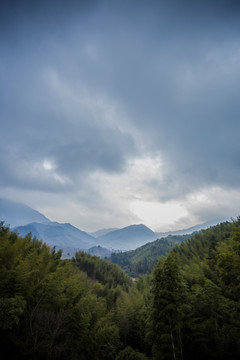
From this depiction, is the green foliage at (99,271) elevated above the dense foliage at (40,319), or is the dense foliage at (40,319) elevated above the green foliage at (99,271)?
the dense foliage at (40,319)

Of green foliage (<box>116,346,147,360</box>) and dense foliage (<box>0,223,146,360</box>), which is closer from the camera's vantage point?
dense foliage (<box>0,223,146,360</box>)

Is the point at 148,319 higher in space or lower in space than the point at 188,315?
higher

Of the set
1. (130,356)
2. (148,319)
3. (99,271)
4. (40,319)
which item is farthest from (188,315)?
(99,271)

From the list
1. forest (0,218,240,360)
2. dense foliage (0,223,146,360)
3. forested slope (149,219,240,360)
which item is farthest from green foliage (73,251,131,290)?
forested slope (149,219,240,360)

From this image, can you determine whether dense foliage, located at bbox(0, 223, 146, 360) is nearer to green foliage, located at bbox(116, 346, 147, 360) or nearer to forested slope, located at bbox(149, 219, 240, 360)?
green foliage, located at bbox(116, 346, 147, 360)

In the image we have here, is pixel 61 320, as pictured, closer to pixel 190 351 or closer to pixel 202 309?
pixel 190 351

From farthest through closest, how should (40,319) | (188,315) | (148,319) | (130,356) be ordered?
(130,356) → (188,315) → (148,319) → (40,319)

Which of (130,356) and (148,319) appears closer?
(148,319)

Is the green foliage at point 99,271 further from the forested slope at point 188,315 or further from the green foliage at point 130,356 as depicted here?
the forested slope at point 188,315

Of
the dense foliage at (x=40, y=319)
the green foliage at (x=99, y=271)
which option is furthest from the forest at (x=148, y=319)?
the green foliage at (x=99, y=271)

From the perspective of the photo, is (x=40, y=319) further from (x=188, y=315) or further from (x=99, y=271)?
(x=99, y=271)

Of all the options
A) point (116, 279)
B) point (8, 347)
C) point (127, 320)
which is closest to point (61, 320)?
point (8, 347)

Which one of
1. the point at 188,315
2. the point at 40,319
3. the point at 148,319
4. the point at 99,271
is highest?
the point at 40,319

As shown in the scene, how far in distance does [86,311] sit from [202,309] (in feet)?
45.0
